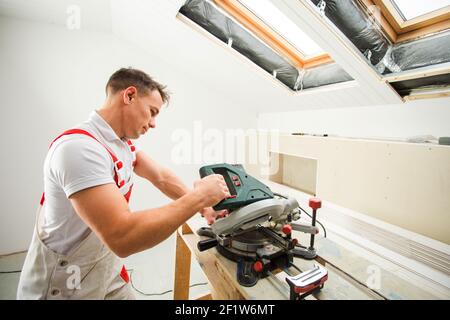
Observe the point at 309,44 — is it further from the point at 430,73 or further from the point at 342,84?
the point at 430,73

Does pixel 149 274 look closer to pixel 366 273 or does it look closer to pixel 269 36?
pixel 366 273

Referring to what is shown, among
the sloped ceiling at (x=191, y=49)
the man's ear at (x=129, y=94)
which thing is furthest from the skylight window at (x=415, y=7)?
A: the man's ear at (x=129, y=94)

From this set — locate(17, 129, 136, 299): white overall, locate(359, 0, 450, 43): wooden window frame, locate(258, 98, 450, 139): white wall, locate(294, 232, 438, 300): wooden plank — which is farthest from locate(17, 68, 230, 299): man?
locate(258, 98, 450, 139): white wall

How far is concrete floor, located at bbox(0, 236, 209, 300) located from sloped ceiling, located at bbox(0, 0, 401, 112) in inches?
67.3

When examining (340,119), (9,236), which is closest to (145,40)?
(340,119)

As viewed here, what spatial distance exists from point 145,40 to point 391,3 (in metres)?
1.88

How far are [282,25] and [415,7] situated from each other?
70 centimetres

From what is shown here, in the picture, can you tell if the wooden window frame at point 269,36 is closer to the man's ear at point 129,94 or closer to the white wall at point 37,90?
the man's ear at point 129,94

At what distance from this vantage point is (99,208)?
2.02 feet

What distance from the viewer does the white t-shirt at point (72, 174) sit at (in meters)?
0.64

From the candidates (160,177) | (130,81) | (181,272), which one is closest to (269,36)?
(130,81)

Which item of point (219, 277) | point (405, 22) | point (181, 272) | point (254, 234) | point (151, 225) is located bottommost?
point (181, 272)

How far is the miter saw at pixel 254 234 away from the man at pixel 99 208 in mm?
78
